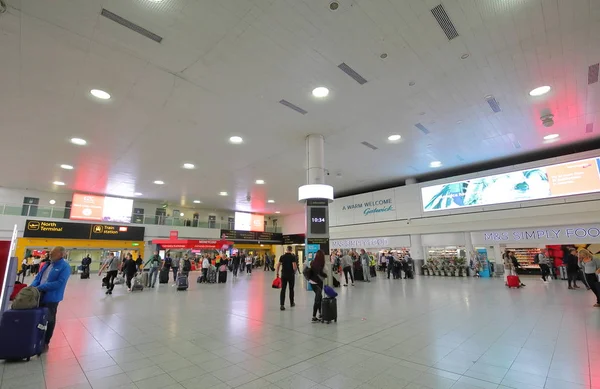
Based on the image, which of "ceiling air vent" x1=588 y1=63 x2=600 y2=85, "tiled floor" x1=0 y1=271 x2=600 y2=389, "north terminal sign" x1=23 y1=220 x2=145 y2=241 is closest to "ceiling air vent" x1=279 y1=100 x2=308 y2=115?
"tiled floor" x1=0 y1=271 x2=600 y2=389

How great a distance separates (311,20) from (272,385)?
17.0 ft

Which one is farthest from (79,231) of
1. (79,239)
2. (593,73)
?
(593,73)

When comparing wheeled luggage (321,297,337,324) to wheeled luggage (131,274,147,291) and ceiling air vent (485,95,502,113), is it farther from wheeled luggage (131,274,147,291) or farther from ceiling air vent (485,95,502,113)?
wheeled luggage (131,274,147,291)

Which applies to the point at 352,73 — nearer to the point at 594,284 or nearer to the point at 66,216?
the point at 594,284

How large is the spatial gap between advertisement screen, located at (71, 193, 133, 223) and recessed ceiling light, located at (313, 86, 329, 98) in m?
17.4

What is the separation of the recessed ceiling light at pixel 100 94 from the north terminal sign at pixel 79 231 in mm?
14272

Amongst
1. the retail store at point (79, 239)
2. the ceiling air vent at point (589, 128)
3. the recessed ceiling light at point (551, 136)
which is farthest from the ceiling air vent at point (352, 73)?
the retail store at point (79, 239)

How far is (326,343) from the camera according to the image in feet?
13.1

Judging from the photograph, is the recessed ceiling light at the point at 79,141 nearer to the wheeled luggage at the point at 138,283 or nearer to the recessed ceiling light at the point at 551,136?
the wheeled luggage at the point at 138,283

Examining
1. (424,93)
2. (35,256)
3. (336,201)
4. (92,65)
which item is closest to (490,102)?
(424,93)

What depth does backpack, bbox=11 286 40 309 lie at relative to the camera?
353cm

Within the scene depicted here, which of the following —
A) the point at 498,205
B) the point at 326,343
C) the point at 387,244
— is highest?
the point at 498,205

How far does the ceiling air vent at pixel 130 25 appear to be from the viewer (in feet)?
14.9

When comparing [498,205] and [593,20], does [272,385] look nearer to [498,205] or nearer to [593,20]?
[593,20]
